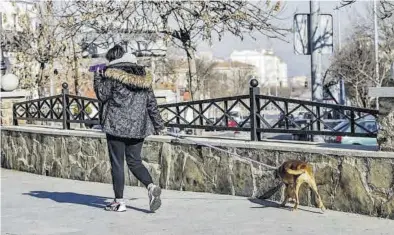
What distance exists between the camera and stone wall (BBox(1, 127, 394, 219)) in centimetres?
647

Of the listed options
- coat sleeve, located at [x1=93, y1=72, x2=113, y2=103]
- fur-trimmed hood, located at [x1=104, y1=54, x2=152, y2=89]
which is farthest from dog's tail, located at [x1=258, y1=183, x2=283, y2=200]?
coat sleeve, located at [x1=93, y1=72, x2=113, y2=103]

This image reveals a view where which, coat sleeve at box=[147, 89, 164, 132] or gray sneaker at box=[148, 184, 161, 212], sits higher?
coat sleeve at box=[147, 89, 164, 132]

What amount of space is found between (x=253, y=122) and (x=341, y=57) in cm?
3399

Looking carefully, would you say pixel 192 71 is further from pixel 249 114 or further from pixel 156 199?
pixel 156 199

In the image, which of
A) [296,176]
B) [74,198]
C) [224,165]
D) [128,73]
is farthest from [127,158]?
[296,176]

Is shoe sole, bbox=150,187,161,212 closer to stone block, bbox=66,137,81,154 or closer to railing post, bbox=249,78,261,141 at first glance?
railing post, bbox=249,78,261,141

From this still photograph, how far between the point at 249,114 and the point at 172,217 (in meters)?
2.24

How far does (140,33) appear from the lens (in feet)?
46.0

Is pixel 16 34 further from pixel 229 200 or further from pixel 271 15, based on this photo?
pixel 229 200

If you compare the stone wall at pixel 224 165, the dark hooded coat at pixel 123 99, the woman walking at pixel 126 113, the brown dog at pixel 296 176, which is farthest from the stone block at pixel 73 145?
the brown dog at pixel 296 176

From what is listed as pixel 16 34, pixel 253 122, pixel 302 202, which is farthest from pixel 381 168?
pixel 16 34

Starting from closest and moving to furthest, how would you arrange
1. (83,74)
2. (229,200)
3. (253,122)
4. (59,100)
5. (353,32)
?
(229,200), (253,122), (59,100), (83,74), (353,32)

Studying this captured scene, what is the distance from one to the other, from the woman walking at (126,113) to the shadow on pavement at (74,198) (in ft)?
1.73

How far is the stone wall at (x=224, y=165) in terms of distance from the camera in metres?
6.47
